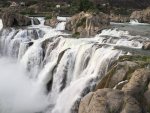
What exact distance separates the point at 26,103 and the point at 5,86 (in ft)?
14.9

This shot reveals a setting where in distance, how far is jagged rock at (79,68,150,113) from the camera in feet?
53.5

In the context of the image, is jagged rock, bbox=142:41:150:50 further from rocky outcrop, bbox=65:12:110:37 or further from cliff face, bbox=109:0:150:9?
cliff face, bbox=109:0:150:9

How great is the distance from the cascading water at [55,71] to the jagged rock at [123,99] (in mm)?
5675

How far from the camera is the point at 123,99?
1655cm

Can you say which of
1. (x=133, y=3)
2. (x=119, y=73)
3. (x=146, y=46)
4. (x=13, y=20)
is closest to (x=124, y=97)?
(x=119, y=73)

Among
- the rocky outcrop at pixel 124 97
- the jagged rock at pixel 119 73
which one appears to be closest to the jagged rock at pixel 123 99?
the rocky outcrop at pixel 124 97

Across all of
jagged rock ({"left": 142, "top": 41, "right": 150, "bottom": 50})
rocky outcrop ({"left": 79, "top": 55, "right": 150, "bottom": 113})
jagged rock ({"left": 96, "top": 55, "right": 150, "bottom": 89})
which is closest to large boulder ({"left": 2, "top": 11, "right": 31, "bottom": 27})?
jagged rock ({"left": 142, "top": 41, "right": 150, "bottom": 50})

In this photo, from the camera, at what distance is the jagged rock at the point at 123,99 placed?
16297 mm

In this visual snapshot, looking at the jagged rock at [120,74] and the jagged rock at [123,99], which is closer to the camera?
the jagged rock at [123,99]

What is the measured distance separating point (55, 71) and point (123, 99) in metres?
12.7

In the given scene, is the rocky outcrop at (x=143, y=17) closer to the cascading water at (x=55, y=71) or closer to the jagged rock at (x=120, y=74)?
the cascading water at (x=55, y=71)

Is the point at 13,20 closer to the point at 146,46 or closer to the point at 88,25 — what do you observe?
the point at 88,25

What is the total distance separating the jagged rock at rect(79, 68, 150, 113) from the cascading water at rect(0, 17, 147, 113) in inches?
223

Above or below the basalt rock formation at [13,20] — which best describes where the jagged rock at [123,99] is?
above
